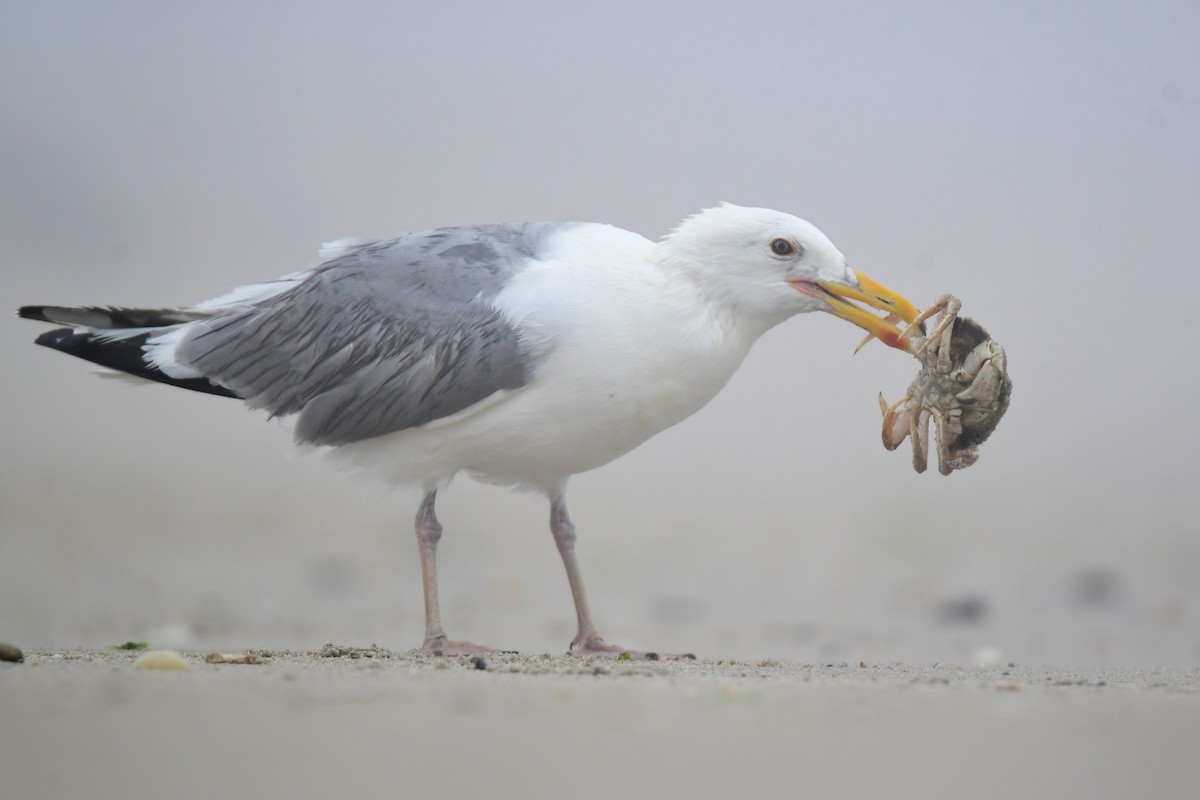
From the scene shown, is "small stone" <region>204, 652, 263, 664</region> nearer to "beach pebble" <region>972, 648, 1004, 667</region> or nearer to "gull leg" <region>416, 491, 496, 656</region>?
"gull leg" <region>416, 491, 496, 656</region>

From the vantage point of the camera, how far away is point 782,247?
238 inches

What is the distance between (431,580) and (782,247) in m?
2.14

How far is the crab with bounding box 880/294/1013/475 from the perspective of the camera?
6078 mm

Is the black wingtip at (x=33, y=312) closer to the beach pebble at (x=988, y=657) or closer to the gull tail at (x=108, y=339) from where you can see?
the gull tail at (x=108, y=339)

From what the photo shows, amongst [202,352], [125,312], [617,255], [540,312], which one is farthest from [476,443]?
[125,312]

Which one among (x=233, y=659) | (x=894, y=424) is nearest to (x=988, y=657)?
→ (x=894, y=424)

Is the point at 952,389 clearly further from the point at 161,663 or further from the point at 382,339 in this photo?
the point at 161,663

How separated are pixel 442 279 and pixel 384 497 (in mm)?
1025

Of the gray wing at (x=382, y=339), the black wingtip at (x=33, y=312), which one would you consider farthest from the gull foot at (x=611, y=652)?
the black wingtip at (x=33, y=312)

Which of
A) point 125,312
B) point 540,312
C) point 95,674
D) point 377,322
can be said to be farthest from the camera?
point 125,312

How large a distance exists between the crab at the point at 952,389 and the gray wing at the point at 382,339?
170 centimetres

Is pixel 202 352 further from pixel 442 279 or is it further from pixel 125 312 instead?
pixel 442 279

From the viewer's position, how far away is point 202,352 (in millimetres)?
6672

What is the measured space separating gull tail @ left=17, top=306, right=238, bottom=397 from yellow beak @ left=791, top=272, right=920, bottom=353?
278 cm
